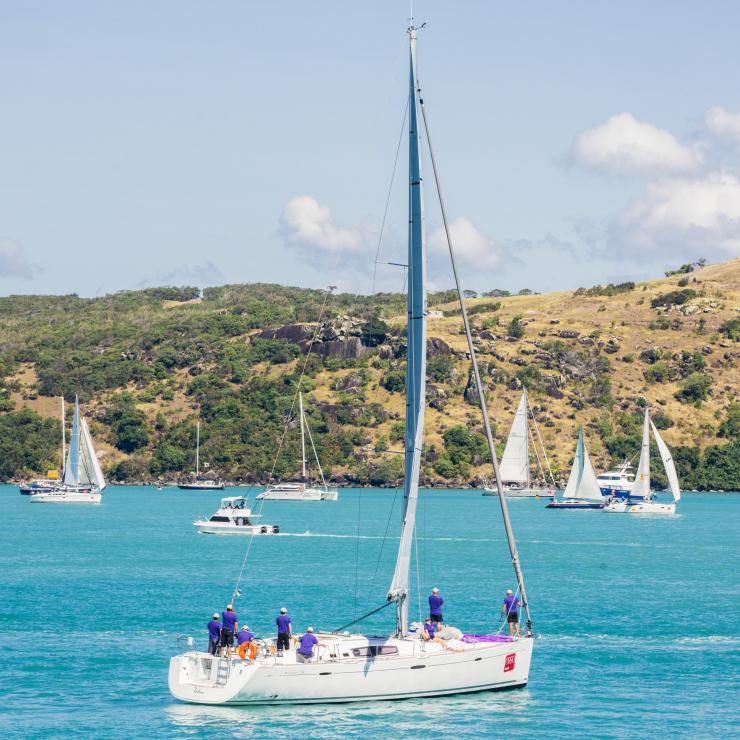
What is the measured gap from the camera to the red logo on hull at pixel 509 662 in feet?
127

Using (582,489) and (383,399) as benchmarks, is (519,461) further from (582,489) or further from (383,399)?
(383,399)

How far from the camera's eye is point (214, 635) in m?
37.5

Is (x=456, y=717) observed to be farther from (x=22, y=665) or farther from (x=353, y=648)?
(x=22, y=665)

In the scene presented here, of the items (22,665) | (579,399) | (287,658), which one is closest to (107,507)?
(579,399)

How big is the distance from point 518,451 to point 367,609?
3345 inches

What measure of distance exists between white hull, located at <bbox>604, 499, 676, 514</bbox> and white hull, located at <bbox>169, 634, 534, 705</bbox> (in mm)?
89245

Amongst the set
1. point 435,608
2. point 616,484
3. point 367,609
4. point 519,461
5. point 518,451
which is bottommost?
point 367,609

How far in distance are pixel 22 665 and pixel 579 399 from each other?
138 m

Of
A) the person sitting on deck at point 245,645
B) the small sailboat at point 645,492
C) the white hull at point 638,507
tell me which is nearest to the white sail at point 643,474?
the small sailboat at point 645,492

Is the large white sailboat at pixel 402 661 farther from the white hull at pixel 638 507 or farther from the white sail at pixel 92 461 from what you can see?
the white sail at pixel 92 461

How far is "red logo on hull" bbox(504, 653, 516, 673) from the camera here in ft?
127

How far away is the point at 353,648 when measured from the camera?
37.1m

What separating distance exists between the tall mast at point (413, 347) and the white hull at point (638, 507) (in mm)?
89257

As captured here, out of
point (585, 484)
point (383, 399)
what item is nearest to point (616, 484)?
point (585, 484)
